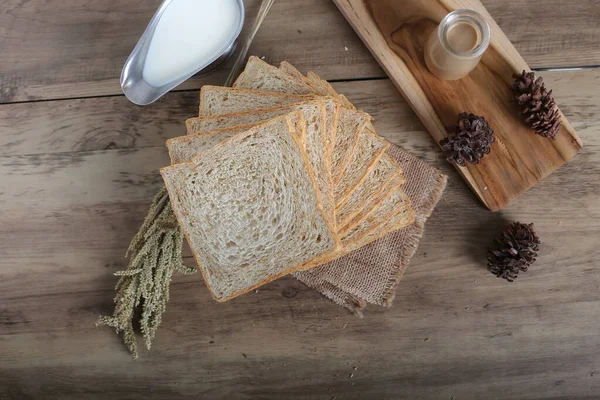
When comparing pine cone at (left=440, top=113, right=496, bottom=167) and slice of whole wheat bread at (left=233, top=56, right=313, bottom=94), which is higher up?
slice of whole wheat bread at (left=233, top=56, right=313, bottom=94)

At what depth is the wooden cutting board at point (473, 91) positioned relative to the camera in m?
1.45

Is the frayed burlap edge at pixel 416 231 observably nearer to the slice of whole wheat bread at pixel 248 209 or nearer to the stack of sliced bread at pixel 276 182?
the stack of sliced bread at pixel 276 182

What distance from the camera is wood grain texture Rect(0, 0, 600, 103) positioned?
1.54 metres

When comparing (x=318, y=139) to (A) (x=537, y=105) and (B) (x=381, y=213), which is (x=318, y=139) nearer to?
(B) (x=381, y=213)

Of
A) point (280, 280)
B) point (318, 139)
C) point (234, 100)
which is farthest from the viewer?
point (280, 280)

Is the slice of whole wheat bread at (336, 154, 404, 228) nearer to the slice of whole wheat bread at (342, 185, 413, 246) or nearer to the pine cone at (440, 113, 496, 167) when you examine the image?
the slice of whole wheat bread at (342, 185, 413, 246)

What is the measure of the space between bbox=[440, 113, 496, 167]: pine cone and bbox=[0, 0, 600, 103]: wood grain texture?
0.33 metres

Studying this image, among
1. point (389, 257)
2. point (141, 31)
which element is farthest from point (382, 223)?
point (141, 31)

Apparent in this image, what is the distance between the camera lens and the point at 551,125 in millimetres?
1394

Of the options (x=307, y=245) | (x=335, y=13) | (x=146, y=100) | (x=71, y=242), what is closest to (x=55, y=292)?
(x=71, y=242)

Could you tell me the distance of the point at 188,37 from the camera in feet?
4.53

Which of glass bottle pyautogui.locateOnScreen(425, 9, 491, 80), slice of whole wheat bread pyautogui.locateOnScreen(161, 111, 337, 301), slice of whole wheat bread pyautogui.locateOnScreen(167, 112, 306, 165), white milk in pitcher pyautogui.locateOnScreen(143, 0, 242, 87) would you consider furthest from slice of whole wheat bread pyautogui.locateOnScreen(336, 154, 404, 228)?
white milk in pitcher pyautogui.locateOnScreen(143, 0, 242, 87)

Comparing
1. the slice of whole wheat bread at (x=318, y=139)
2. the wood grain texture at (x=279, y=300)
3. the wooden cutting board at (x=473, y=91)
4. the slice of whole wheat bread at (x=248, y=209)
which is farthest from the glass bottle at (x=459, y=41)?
the slice of whole wheat bread at (x=248, y=209)

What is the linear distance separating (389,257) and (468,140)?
431mm
